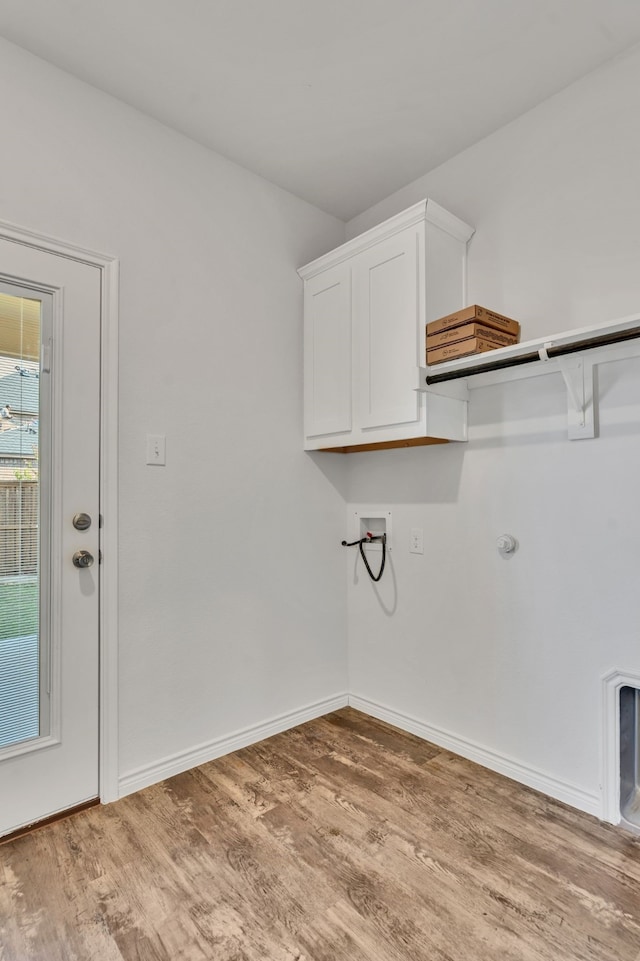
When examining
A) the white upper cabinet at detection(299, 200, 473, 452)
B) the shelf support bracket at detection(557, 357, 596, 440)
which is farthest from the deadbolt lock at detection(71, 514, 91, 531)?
the shelf support bracket at detection(557, 357, 596, 440)

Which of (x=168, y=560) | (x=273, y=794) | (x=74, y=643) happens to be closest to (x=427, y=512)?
(x=168, y=560)

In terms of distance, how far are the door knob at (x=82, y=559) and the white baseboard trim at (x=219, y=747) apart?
844 millimetres

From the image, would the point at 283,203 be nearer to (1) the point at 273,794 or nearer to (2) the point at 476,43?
(2) the point at 476,43

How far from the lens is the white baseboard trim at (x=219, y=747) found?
201cm

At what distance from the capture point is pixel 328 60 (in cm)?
187

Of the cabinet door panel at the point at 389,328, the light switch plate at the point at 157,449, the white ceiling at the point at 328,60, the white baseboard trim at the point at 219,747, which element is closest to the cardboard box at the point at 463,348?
the cabinet door panel at the point at 389,328

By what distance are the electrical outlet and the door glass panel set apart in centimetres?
161

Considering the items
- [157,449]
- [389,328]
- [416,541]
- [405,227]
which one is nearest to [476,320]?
[389,328]

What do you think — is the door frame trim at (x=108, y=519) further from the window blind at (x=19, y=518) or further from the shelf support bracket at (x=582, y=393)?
the shelf support bracket at (x=582, y=393)

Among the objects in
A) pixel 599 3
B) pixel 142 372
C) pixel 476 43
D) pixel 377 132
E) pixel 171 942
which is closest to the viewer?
pixel 171 942

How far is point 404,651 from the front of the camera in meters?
2.54

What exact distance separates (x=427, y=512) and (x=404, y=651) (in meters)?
0.72

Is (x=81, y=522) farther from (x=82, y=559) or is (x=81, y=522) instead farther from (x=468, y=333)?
(x=468, y=333)

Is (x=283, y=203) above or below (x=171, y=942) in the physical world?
above
